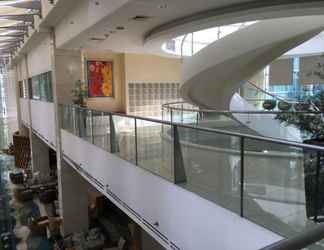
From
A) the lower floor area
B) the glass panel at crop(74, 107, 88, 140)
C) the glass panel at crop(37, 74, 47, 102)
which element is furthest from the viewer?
the glass panel at crop(37, 74, 47, 102)

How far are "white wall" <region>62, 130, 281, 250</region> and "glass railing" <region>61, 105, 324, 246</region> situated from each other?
10 cm

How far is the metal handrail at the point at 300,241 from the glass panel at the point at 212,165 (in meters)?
2.05

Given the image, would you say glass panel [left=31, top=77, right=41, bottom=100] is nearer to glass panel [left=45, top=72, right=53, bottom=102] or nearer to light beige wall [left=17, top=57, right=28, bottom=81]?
light beige wall [left=17, top=57, right=28, bottom=81]

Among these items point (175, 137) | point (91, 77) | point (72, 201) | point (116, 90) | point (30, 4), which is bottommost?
point (72, 201)

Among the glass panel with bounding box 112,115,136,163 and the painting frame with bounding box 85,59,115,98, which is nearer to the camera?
the glass panel with bounding box 112,115,136,163

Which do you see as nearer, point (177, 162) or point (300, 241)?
point (300, 241)

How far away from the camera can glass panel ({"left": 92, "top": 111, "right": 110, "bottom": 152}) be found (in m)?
5.74

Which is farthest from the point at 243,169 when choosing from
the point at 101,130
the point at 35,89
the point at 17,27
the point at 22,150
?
the point at 22,150

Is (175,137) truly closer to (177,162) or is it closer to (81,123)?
(177,162)

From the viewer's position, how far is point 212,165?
3523 millimetres

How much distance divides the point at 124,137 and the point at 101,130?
1.03 metres

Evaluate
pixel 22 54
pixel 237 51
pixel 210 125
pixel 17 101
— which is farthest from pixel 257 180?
pixel 17 101

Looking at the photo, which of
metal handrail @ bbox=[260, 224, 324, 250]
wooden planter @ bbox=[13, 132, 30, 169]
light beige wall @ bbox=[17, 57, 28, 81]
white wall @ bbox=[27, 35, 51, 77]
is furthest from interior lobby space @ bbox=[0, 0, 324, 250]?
wooden planter @ bbox=[13, 132, 30, 169]

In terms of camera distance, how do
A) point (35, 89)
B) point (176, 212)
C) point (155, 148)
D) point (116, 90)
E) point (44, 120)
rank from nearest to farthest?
point (176, 212) < point (155, 148) < point (44, 120) < point (35, 89) < point (116, 90)
